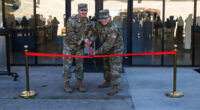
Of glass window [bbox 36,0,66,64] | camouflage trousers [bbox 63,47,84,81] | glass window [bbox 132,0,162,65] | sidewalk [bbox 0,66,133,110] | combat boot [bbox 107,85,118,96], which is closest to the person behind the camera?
sidewalk [bbox 0,66,133,110]

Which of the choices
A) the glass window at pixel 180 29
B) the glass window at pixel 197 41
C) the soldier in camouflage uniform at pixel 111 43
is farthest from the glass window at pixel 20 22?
the glass window at pixel 197 41

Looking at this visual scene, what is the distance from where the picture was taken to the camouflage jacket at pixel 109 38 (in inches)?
227

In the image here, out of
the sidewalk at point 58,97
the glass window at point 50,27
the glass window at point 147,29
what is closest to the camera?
the sidewalk at point 58,97

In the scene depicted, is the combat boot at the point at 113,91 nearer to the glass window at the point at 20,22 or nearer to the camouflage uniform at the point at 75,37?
the camouflage uniform at the point at 75,37

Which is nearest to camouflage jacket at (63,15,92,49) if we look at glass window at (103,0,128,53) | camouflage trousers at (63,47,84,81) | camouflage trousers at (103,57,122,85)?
camouflage trousers at (63,47,84,81)

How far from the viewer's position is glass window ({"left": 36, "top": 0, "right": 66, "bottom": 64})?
9.11 m

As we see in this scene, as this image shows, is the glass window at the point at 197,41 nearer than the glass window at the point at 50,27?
Yes

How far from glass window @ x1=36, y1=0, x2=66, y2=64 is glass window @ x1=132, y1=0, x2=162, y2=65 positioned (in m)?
2.40

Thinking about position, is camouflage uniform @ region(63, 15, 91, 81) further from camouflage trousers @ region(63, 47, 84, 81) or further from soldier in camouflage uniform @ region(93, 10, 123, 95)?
soldier in camouflage uniform @ region(93, 10, 123, 95)

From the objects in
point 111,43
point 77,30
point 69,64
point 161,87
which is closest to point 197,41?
point 161,87

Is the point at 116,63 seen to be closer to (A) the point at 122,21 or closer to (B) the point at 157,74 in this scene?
(B) the point at 157,74

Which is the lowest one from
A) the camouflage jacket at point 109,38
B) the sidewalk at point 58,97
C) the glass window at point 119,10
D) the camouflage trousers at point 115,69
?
the sidewalk at point 58,97

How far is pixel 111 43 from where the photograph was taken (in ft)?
19.0

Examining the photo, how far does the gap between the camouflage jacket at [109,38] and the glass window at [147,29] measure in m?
3.18
